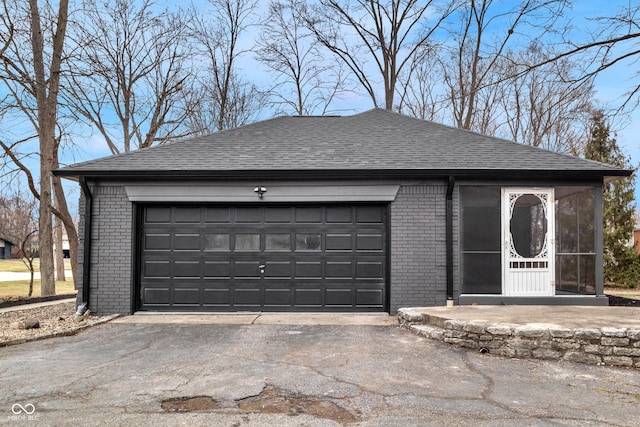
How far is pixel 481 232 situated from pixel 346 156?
3260mm

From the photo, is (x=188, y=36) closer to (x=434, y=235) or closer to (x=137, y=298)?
(x=137, y=298)

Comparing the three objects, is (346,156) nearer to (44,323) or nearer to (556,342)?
(556,342)

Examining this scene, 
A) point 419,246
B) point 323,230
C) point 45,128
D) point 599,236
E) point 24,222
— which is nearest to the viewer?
point 599,236

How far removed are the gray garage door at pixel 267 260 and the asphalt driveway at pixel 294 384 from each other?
6.76 feet

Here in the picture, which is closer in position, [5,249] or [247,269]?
[247,269]

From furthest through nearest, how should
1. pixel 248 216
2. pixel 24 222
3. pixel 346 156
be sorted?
pixel 24 222 → pixel 346 156 → pixel 248 216

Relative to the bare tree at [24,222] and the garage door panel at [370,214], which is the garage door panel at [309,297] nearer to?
the garage door panel at [370,214]

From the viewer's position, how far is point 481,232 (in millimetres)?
9133

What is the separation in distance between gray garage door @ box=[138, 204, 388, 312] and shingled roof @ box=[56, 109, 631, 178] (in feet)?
3.06

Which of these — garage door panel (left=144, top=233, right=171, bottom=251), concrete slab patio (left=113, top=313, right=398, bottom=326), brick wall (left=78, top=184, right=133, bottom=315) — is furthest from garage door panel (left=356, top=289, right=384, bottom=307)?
brick wall (left=78, top=184, right=133, bottom=315)

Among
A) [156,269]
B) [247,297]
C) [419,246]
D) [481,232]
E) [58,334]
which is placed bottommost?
[58,334]

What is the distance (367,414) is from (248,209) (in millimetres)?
6054

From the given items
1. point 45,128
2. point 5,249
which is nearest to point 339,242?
point 45,128

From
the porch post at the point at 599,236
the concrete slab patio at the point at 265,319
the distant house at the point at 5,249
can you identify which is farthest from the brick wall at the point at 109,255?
the distant house at the point at 5,249
